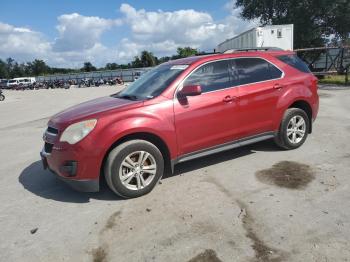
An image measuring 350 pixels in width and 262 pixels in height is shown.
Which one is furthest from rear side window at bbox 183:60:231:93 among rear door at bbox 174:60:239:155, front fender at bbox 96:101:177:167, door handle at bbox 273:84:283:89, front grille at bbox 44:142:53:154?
front grille at bbox 44:142:53:154

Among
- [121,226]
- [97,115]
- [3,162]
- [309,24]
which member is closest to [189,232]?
[121,226]

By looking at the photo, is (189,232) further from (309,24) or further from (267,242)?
(309,24)

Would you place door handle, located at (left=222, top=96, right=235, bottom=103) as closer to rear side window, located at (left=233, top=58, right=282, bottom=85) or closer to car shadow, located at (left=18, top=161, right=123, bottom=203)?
rear side window, located at (left=233, top=58, right=282, bottom=85)

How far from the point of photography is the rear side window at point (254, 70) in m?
5.62

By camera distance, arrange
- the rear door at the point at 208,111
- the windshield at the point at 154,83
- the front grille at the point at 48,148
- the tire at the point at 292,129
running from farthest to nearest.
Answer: the tire at the point at 292,129
the windshield at the point at 154,83
the rear door at the point at 208,111
the front grille at the point at 48,148

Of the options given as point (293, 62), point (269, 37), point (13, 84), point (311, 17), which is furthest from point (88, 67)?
point (293, 62)

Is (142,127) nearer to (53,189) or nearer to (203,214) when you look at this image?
(203,214)

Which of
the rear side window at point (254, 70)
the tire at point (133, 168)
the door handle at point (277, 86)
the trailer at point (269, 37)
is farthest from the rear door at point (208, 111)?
the trailer at point (269, 37)

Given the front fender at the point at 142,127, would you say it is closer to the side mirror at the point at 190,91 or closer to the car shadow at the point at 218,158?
the side mirror at the point at 190,91

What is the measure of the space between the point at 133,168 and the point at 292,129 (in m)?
3.11

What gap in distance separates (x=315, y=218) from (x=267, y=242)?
2.46ft

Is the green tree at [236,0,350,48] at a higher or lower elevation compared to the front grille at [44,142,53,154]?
higher

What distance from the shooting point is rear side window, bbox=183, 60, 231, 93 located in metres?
5.19

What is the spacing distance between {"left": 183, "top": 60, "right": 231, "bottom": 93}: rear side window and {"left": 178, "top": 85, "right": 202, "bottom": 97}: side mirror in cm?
20
